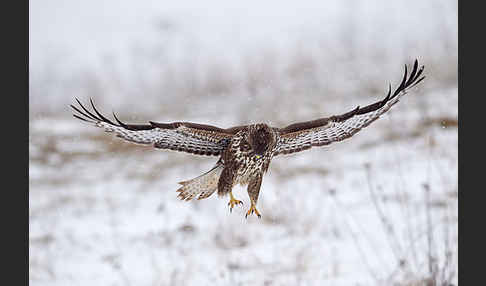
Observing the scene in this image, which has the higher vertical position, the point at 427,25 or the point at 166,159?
the point at 427,25

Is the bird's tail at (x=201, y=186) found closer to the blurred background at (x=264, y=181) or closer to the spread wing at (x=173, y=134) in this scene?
the spread wing at (x=173, y=134)

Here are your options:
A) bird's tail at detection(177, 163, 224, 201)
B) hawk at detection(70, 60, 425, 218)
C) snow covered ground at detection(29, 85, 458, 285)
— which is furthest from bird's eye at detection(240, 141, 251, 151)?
snow covered ground at detection(29, 85, 458, 285)

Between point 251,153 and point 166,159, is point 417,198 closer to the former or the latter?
point 166,159

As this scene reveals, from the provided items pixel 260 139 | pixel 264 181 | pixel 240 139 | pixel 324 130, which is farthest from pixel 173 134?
pixel 264 181

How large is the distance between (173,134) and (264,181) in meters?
5.15

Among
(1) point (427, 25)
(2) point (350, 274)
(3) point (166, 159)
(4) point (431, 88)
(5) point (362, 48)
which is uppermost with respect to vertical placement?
(1) point (427, 25)

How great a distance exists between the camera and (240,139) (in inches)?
75.0

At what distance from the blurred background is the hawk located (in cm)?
119

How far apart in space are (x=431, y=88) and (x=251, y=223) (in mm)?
5744

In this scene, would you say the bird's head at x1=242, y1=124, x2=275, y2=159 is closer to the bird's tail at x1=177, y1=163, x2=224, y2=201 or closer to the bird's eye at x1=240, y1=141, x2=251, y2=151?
the bird's eye at x1=240, y1=141, x2=251, y2=151

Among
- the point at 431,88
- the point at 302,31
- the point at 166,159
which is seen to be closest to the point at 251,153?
the point at 166,159

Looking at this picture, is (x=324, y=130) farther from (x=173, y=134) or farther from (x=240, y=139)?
(x=173, y=134)

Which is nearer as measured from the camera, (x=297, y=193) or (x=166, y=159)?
(x=297, y=193)

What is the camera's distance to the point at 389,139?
9156mm
